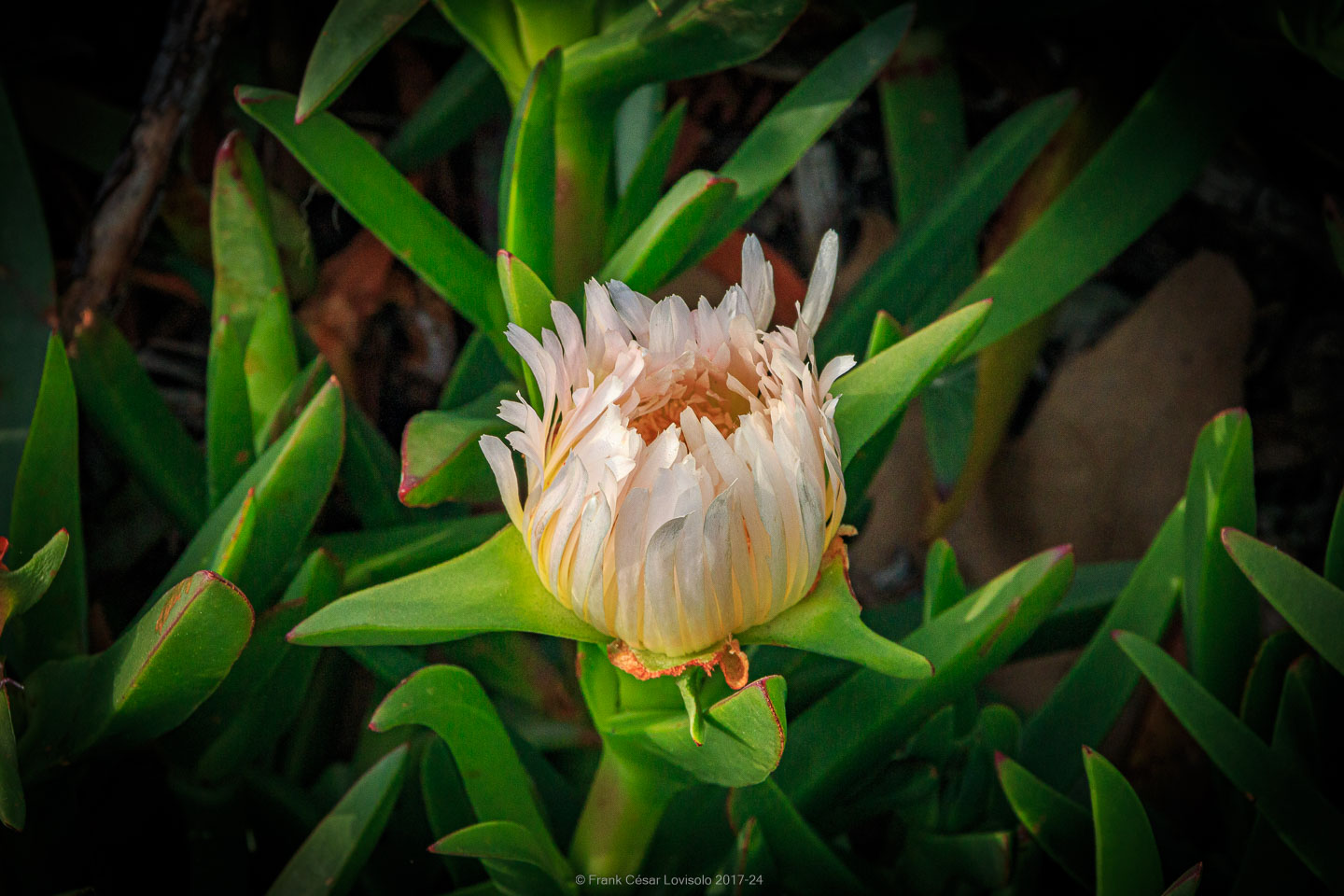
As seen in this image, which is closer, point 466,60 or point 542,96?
point 542,96

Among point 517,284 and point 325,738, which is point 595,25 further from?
point 325,738

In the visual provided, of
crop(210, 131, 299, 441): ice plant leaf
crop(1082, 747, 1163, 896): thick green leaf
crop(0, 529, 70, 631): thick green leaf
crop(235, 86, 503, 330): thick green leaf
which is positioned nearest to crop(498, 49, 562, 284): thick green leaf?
crop(235, 86, 503, 330): thick green leaf

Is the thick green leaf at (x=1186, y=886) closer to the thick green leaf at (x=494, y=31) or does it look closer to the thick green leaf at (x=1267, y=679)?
the thick green leaf at (x=1267, y=679)

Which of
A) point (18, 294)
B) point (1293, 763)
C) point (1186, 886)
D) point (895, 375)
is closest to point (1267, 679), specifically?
point (1293, 763)

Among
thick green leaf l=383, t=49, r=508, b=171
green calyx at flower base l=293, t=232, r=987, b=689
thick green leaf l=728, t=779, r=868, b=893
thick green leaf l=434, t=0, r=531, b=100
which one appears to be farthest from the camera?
thick green leaf l=383, t=49, r=508, b=171

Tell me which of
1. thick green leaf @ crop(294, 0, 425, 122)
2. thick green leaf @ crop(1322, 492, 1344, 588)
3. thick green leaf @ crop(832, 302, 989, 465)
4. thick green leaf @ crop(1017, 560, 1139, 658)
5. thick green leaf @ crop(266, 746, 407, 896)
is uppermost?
thick green leaf @ crop(294, 0, 425, 122)

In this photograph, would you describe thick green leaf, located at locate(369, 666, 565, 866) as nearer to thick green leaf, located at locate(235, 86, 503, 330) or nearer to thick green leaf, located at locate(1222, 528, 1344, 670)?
thick green leaf, located at locate(235, 86, 503, 330)

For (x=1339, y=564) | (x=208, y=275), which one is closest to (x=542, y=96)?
(x=208, y=275)
